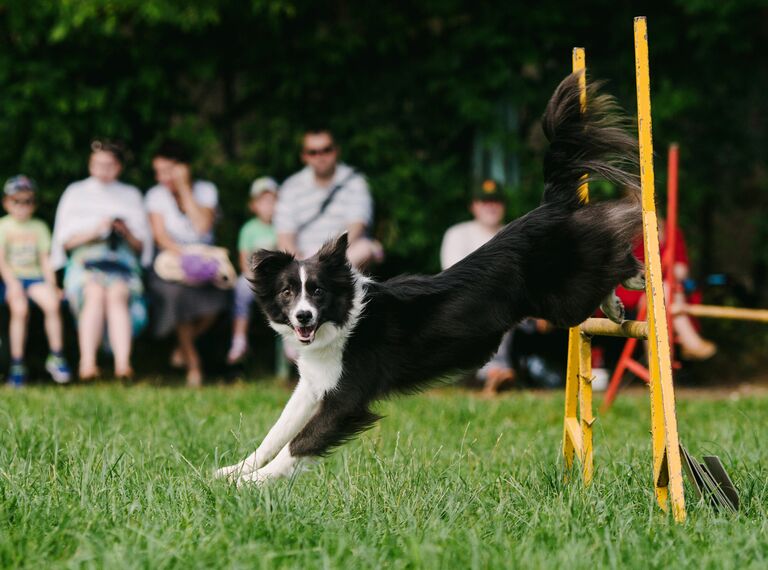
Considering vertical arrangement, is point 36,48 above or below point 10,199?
above

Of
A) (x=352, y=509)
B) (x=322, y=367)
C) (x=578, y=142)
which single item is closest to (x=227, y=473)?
(x=352, y=509)

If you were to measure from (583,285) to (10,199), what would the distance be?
574 cm

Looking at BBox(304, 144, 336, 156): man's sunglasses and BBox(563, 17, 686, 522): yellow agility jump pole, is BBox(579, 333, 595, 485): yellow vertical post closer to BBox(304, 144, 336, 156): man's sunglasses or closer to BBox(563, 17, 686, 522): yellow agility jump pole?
BBox(563, 17, 686, 522): yellow agility jump pole

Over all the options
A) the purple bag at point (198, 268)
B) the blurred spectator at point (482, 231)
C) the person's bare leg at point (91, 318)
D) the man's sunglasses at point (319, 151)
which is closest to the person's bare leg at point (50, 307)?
the person's bare leg at point (91, 318)

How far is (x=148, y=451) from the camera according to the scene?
4.27 m

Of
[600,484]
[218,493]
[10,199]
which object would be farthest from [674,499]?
[10,199]

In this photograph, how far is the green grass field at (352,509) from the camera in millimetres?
2820

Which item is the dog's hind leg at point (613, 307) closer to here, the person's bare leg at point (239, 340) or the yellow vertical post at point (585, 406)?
the yellow vertical post at point (585, 406)

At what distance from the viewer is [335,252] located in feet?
14.1

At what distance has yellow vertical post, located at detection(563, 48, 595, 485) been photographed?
403cm

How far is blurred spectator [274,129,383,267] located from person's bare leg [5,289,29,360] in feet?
6.78

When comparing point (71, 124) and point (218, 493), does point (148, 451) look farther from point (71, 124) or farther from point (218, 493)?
point (71, 124)

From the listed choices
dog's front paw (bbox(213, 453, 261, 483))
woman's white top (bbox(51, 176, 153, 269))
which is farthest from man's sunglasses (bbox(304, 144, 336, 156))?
dog's front paw (bbox(213, 453, 261, 483))

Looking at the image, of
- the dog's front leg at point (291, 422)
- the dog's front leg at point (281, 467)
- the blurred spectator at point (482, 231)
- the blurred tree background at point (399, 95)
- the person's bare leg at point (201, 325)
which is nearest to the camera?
the dog's front leg at point (281, 467)
